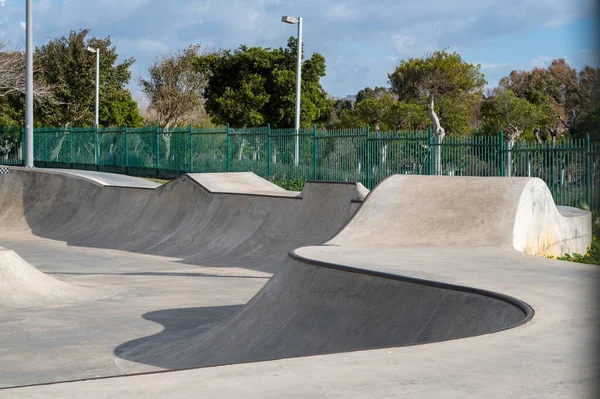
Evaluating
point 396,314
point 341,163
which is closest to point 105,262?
point 341,163

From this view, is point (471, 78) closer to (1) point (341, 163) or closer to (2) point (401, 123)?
(2) point (401, 123)

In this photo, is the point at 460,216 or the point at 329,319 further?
the point at 460,216

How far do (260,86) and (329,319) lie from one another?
3476 cm

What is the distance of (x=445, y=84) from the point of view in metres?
43.3

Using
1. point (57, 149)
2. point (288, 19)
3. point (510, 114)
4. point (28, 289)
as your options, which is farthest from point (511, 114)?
point (28, 289)

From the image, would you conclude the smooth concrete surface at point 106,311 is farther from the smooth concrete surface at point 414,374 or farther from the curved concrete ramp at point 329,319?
the smooth concrete surface at point 414,374

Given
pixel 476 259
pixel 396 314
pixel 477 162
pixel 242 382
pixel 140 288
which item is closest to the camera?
pixel 242 382

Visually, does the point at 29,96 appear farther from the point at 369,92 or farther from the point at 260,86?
the point at 369,92

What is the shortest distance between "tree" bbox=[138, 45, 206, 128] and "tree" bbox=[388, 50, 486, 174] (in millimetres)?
15486

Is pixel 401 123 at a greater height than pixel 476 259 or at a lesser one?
greater

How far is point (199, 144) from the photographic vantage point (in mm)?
26750

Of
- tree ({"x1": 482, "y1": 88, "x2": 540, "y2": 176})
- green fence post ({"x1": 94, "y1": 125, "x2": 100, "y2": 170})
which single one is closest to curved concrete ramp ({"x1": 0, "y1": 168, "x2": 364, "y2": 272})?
green fence post ({"x1": 94, "y1": 125, "x2": 100, "y2": 170})

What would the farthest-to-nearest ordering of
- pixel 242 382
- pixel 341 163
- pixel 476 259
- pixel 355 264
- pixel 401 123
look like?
pixel 401 123
pixel 341 163
pixel 476 259
pixel 355 264
pixel 242 382

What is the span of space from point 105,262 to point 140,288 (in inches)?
142
